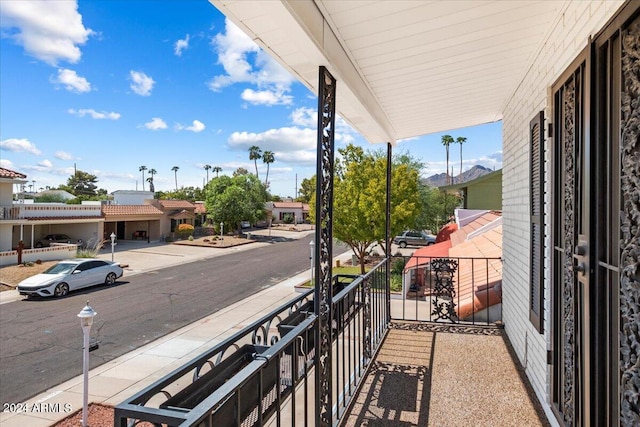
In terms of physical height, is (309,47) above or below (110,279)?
above

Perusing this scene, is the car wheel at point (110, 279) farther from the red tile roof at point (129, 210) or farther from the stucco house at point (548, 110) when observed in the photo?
the stucco house at point (548, 110)

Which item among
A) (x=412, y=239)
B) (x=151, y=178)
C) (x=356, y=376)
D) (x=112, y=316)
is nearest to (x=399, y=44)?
(x=356, y=376)

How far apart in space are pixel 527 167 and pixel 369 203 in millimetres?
7533

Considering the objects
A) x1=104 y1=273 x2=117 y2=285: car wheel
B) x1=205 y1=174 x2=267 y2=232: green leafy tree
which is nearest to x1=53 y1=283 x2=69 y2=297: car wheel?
x1=104 y1=273 x2=117 y2=285: car wheel

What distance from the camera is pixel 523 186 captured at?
305 cm

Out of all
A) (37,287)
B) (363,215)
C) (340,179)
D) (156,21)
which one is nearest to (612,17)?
(156,21)

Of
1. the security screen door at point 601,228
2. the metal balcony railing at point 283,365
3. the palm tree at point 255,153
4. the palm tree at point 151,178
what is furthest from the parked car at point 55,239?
the palm tree at point 151,178

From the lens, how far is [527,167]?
9.34ft

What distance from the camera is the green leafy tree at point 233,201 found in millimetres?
25219

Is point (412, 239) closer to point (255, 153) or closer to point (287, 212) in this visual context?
point (287, 212)

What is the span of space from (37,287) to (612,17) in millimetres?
12632

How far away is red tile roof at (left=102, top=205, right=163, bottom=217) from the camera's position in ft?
68.0

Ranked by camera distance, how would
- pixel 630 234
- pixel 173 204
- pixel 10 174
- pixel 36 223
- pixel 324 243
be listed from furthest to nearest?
pixel 173 204, pixel 36 223, pixel 10 174, pixel 324 243, pixel 630 234

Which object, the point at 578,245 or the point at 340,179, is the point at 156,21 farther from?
the point at 578,245
